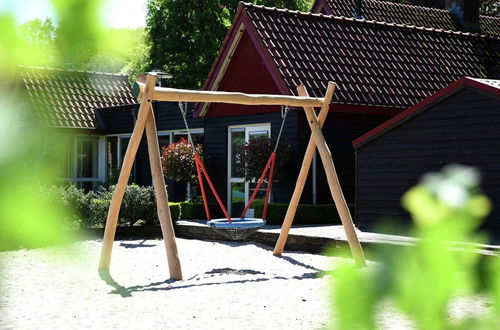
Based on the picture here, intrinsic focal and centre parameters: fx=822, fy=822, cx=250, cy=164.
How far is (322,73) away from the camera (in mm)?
17688

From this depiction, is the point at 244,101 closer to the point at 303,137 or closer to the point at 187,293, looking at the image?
the point at 187,293

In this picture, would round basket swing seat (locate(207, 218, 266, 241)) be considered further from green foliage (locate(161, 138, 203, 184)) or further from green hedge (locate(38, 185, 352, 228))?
green foliage (locate(161, 138, 203, 184))

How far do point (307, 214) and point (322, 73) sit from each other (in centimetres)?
321

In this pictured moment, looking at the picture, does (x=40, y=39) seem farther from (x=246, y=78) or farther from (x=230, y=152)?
(x=230, y=152)

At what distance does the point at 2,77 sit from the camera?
0.86 meters

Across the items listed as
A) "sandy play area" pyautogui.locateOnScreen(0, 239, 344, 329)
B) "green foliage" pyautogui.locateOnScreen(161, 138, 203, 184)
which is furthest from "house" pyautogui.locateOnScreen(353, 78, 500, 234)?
"green foliage" pyautogui.locateOnScreen(161, 138, 203, 184)

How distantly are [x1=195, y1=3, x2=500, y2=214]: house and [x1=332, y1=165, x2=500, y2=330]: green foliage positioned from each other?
625 inches

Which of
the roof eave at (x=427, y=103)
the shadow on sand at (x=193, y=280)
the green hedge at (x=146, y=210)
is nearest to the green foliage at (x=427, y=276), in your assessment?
the shadow on sand at (x=193, y=280)

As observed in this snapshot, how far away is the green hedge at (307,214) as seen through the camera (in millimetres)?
16500

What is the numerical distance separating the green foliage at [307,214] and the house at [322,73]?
0.70 m

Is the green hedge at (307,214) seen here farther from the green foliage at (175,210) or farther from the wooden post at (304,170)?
the wooden post at (304,170)

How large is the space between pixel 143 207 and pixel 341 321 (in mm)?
15249

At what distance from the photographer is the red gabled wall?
712 inches

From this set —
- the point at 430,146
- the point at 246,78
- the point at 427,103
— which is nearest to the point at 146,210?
the point at 246,78
